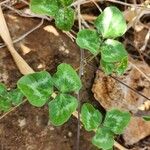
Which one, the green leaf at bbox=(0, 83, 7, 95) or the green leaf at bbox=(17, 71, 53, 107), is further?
the green leaf at bbox=(0, 83, 7, 95)

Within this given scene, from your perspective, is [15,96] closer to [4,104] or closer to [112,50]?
[4,104]

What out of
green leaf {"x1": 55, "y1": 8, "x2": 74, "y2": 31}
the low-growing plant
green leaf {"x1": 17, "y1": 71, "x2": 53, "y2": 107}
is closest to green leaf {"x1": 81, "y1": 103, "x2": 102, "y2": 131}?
the low-growing plant

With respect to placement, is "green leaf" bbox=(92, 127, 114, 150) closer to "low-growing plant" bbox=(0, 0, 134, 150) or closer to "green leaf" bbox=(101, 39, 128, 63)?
"low-growing plant" bbox=(0, 0, 134, 150)

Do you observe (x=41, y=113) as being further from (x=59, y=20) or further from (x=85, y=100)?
(x=59, y=20)

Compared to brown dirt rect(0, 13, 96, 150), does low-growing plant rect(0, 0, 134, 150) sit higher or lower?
higher

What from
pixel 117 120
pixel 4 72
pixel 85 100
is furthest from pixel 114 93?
pixel 4 72

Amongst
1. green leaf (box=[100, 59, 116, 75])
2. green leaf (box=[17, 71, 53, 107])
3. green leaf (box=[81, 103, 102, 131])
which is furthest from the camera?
green leaf (box=[100, 59, 116, 75])

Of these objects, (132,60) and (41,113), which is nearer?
(41,113)

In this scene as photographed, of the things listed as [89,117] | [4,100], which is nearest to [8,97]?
[4,100]
